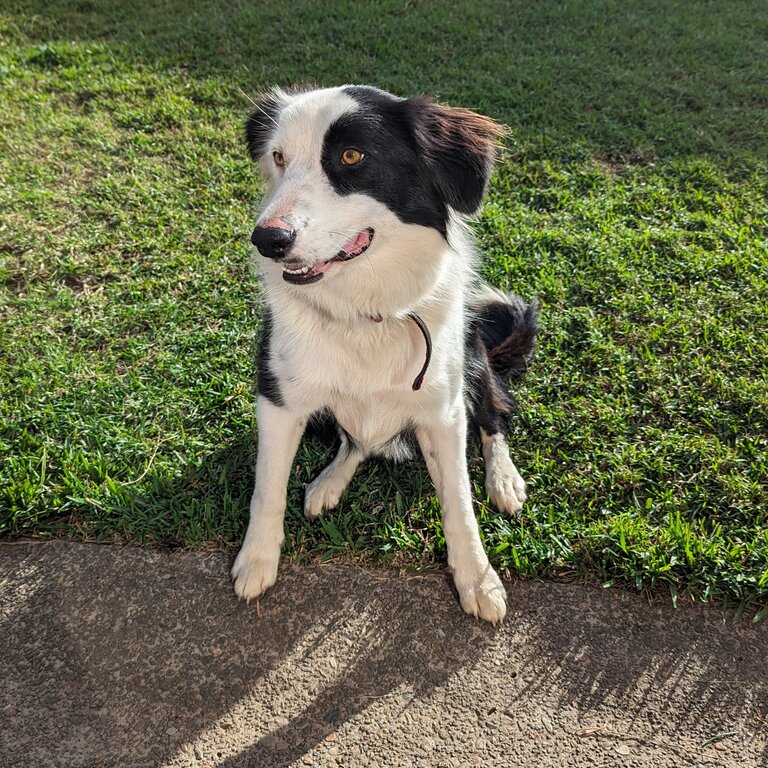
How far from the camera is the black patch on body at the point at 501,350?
2.70 metres

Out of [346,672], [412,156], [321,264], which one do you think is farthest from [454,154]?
[346,672]

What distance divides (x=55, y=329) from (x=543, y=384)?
2.33 m

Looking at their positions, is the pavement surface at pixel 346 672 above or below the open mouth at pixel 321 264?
below

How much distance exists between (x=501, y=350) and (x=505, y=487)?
683 millimetres

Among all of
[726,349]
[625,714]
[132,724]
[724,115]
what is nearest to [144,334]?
[132,724]

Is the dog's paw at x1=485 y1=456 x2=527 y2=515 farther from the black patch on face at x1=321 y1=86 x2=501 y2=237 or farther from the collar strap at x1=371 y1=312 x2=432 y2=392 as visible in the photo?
the black patch on face at x1=321 y1=86 x2=501 y2=237

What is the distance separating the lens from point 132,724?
191 centimetres

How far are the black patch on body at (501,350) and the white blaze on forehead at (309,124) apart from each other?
101cm

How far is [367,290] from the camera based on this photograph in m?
2.10

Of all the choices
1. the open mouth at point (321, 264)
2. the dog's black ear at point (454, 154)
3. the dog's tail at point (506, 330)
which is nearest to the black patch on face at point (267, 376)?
the open mouth at point (321, 264)

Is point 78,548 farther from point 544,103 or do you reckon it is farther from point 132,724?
point 544,103

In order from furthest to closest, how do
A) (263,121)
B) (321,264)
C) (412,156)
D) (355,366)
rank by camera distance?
1. (263,121)
2. (355,366)
3. (412,156)
4. (321,264)

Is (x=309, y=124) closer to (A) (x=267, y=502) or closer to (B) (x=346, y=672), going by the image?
(A) (x=267, y=502)

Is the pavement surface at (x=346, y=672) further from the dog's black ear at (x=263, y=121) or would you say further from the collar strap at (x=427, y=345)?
the dog's black ear at (x=263, y=121)
